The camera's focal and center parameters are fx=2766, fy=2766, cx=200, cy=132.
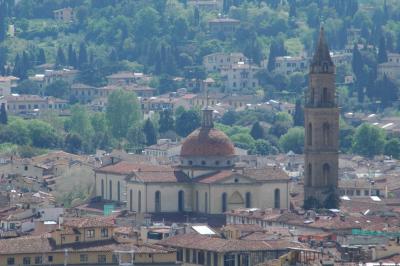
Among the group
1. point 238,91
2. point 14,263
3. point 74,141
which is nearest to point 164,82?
point 238,91

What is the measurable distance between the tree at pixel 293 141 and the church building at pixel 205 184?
4420cm

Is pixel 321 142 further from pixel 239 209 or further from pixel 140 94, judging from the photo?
pixel 140 94

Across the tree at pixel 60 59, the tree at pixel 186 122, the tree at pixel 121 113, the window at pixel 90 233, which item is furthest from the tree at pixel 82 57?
the window at pixel 90 233

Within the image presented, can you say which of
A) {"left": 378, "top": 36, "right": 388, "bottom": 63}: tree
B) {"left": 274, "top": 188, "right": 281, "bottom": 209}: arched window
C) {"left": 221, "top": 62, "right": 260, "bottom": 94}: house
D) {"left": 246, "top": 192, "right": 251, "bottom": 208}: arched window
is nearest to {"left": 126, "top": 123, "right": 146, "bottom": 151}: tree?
{"left": 378, "top": 36, "right": 388, "bottom": 63}: tree

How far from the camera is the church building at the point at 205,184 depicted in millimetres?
101000

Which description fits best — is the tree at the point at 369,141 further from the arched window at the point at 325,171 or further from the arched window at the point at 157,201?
the arched window at the point at 157,201

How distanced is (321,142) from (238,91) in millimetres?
77529

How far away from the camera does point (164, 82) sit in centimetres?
18488

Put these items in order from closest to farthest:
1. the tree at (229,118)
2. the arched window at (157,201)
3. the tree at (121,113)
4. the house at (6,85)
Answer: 1. the arched window at (157,201)
2. the tree at (121,113)
3. the tree at (229,118)
4. the house at (6,85)

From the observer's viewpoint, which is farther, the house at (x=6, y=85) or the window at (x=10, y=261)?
the house at (x=6, y=85)

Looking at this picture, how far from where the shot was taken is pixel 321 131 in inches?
4195

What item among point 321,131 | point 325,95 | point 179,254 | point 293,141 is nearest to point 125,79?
point 293,141

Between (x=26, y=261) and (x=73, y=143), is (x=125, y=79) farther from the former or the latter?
(x=26, y=261)

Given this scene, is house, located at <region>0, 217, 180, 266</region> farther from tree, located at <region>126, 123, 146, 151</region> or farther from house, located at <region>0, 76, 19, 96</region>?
house, located at <region>0, 76, 19, 96</region>
